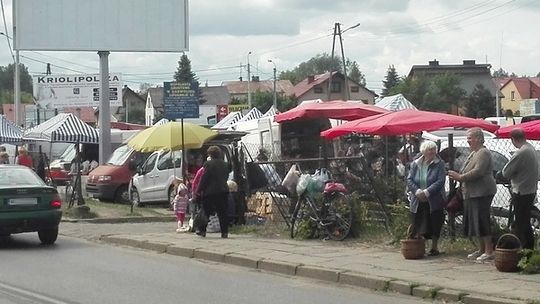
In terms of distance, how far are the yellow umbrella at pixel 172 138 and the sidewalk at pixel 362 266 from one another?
163 inches

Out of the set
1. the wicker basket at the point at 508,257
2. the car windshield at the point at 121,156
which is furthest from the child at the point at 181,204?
the car windshield at the point at 121,156

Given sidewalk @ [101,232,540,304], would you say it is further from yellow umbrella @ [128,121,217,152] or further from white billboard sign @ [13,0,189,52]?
white billboard sign @ [13,0,189,52]

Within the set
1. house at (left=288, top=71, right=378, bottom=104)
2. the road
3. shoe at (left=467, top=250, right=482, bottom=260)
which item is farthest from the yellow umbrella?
house at (left=288, top=71, right=378, bottom=104)

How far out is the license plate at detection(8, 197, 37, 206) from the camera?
1617 centimetres

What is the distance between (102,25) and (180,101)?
14.2 m

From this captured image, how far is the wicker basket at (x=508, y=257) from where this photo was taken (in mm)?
11453

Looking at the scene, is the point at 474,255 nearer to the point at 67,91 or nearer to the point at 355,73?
the point at 67,91

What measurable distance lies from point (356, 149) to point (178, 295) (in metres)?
13.2

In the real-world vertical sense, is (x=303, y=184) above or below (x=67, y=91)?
below

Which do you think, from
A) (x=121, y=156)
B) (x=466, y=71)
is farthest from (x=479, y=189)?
(x=466, y=71)

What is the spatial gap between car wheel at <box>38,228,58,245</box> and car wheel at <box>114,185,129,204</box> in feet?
35.7

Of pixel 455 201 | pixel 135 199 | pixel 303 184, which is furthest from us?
pixel 135 199

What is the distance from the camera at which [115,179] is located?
28031mm

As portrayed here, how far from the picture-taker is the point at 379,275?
11.7 metres
